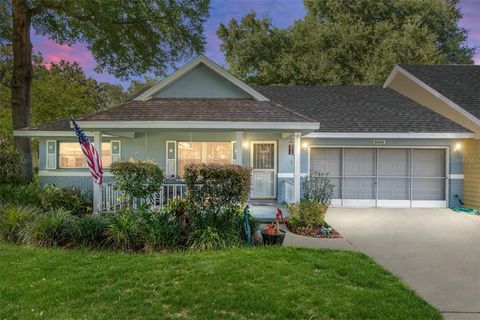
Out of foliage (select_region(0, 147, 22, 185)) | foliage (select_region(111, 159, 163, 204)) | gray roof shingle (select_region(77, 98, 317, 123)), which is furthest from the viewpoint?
foliage (select_region(0, 147, 22, 185))

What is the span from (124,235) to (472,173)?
455 inches

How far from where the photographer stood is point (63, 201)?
9422 mm

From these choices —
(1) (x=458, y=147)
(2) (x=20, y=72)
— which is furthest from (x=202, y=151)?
(1) (x=458, y=147)

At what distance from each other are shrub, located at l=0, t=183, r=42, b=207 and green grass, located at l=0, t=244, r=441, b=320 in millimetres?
3357

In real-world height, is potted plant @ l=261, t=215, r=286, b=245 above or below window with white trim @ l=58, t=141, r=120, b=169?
below

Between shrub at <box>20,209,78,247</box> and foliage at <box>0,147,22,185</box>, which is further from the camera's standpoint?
foliage at <box>0,147,22,185</box>

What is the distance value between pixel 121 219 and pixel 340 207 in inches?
320

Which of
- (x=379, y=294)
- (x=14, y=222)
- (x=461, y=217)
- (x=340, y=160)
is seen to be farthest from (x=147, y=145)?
(x=461, y=217)

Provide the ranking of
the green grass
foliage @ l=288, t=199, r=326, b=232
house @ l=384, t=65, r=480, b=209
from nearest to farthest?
1. the green grass
2. foliage @ l=288, t=199, r=326, b=232
3. house @ l=384, t=65, r=480, b=209

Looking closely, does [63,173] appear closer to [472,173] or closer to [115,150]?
[115,150]

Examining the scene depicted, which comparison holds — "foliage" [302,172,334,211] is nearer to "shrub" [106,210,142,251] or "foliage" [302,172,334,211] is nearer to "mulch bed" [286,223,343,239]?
"mulch bed" [286,223,343,239]

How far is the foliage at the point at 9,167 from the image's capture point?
36.4 feet

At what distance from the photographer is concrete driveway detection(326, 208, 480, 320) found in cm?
464

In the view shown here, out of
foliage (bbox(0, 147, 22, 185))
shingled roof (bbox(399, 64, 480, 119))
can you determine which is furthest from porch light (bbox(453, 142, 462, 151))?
foliage (bbox(0, 147, 22, 185))
